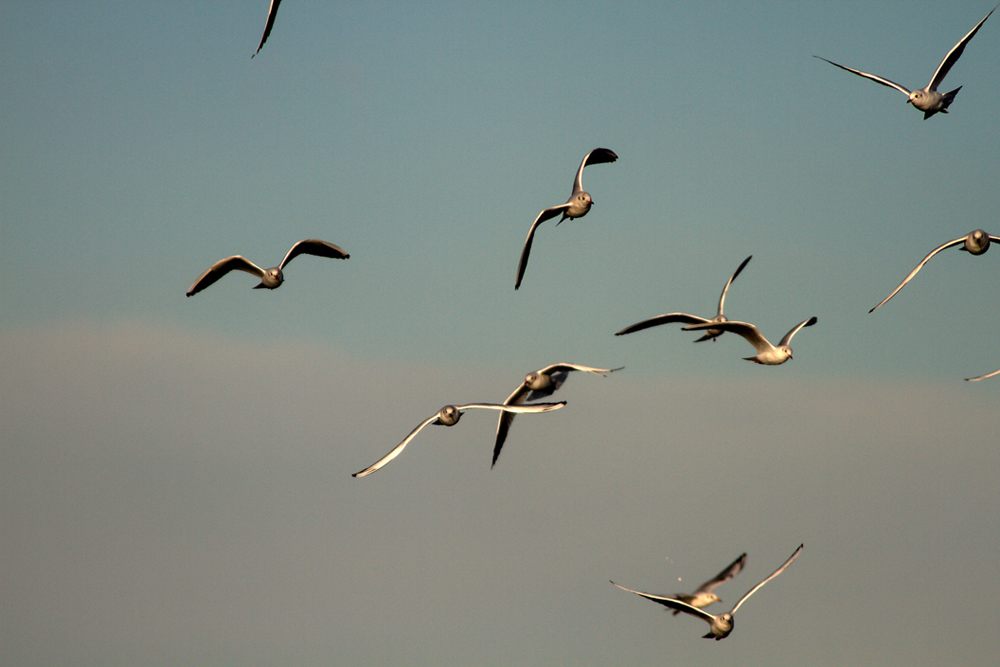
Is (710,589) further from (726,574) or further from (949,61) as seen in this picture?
(949,61)

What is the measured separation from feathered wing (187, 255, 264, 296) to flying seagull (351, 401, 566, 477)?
19.3ft

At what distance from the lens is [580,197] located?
105 ft

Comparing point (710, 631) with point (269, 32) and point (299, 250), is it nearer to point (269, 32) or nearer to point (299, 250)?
point (299, 250)

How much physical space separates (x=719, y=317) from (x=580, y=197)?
25.0 feet

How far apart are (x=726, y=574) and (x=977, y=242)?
11437 mm

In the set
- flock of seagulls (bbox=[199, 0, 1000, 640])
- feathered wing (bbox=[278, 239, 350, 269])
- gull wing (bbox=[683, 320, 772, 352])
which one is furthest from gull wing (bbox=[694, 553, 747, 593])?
feathered wing (bbox=[278, 239, 350, 269])

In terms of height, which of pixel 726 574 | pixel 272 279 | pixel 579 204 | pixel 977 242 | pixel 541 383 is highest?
pixel 579 204

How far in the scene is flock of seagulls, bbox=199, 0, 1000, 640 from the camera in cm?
3022

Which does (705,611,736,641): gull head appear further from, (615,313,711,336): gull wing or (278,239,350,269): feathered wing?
(278,239,350,269): feathered wing

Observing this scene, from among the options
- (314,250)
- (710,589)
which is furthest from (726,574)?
(314,250)

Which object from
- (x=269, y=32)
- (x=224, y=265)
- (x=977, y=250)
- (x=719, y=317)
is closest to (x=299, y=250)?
(x=224, y=265)

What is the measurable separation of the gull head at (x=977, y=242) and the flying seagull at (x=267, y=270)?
54.5ft

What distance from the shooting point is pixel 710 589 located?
34.1 m

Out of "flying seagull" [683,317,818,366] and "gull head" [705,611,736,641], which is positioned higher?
"flying seagull" [683,317,818,366]
